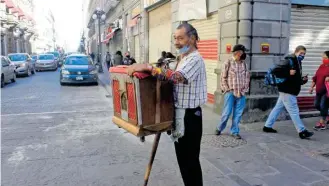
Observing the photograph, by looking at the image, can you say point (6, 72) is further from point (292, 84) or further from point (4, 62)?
point (292, 84)

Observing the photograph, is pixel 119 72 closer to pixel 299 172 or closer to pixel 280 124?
pixel 299 172

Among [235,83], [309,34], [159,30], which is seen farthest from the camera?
[159,30]

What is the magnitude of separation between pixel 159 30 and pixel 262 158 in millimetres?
11482

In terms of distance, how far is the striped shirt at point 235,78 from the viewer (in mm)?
6277

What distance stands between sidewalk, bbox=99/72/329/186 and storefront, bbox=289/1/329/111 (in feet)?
6.02

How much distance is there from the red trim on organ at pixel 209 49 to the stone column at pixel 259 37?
1.22 m

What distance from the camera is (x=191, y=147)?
10.5ft

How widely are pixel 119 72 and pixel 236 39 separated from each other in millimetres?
5236

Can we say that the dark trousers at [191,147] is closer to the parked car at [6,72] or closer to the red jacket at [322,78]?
the red jacket at [322,78]

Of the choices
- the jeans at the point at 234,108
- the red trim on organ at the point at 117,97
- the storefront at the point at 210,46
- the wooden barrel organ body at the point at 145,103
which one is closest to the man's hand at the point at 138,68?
the wooden barrel organ body at the point at 145,103

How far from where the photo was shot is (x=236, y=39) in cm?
791

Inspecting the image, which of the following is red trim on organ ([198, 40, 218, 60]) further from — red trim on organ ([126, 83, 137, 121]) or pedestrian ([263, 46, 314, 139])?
red trim on organ ([126, 83, 137, 121])

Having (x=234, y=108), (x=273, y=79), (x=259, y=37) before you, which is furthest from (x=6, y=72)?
(x=273, y=79)

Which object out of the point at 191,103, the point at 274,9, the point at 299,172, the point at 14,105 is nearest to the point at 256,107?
the point at 274,9
